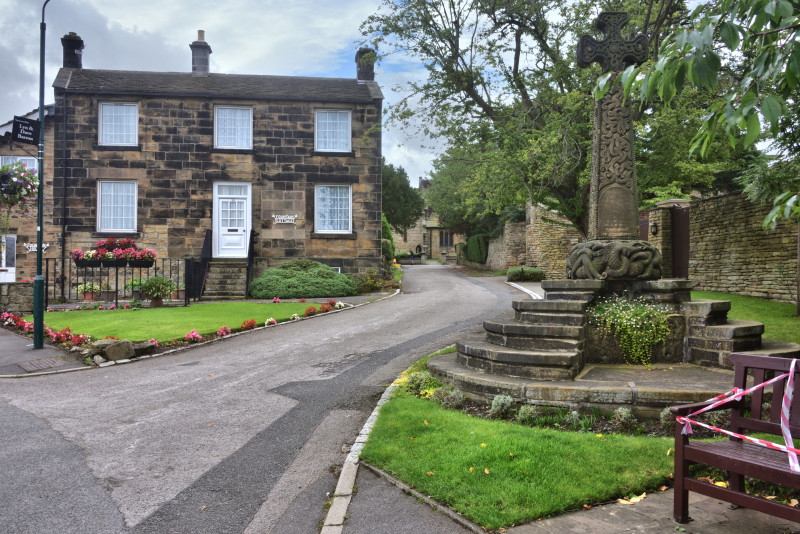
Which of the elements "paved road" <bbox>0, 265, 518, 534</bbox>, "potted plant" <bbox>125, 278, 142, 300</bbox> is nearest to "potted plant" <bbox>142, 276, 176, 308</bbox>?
"potted plant" <bbox>125, 278, 142, 300</bbox>

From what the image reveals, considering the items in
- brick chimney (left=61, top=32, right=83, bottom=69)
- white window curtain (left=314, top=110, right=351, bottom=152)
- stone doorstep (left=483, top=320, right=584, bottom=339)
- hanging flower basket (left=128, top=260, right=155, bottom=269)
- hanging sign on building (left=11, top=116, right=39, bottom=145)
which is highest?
brick chimney (left=61, top=32, right=83, bottom=69)

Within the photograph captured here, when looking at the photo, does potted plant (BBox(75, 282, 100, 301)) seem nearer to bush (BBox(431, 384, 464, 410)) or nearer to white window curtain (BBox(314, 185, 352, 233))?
white window curtain (BBox(314, 185, 352, 233))

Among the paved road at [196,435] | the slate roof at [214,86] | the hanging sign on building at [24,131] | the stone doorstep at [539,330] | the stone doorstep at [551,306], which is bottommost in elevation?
the paved road at [196,435]

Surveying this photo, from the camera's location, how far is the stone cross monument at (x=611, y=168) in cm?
697

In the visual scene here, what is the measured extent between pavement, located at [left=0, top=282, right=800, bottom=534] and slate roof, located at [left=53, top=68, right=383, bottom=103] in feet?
58.8

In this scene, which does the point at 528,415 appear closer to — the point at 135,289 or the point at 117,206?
the point at 135,289

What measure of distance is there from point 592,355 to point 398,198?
39558 mm

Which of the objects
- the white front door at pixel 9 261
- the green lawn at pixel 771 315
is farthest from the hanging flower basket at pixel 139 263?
the green lawn at pixel 771 315

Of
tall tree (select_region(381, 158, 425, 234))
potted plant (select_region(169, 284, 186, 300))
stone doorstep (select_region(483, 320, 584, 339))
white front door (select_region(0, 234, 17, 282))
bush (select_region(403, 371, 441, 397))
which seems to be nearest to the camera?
stone doorstep (select_region(483, 320, 584, 339))

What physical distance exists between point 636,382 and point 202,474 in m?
4.36

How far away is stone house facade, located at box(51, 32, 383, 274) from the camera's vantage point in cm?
1908

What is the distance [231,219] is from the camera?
63.9 feet

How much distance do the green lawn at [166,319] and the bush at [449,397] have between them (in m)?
6.91

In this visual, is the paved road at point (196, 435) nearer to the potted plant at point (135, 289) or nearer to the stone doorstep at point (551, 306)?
the stone doorstep at point (551, 306)
